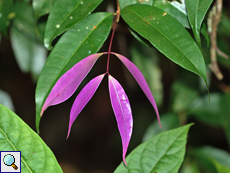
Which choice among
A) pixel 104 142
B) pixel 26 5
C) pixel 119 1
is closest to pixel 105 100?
pixel 104 142

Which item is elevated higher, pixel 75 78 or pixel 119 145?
pixel 75 78

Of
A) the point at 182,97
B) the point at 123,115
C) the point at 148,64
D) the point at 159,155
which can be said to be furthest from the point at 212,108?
the point at 123,115

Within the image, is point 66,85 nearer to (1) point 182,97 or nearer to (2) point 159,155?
(2) point 159,155

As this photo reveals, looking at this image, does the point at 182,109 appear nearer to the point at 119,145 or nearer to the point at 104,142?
the point at 119,145

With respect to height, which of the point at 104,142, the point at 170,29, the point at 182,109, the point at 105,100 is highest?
the point at 170,29

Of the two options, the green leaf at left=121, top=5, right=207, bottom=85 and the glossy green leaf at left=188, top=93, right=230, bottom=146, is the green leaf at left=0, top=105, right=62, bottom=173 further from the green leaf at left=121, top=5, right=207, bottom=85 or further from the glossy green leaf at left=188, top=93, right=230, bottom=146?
the glossy green leaf at left=188, top=93, right=230, bottom=146
